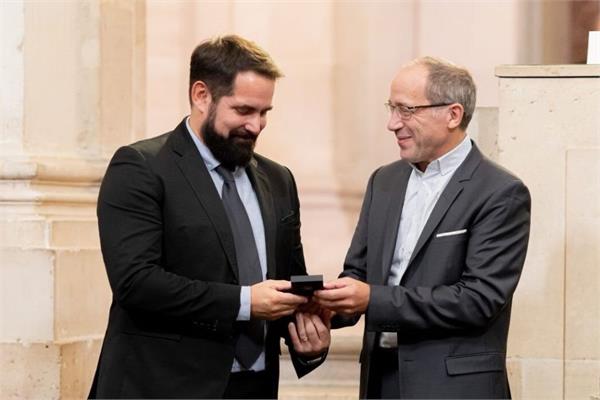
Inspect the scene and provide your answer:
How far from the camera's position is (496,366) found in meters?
3.93

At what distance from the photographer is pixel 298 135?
6.80 m

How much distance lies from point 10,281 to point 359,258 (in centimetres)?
196

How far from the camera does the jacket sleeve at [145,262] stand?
12.4 feet

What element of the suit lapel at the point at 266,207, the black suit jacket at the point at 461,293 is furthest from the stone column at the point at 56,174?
the black suit jacket at the point at 461,293

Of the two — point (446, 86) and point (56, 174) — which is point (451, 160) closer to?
point (446, 86)

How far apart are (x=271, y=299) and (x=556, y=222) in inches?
70.2

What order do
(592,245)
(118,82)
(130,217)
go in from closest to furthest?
1. (130,217)
2. (592,245)
3. (118,82)

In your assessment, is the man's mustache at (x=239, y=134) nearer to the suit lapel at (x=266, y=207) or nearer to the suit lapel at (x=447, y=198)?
the suit lapel at (x=266, y=207)

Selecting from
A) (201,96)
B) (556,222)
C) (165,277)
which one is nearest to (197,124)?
(201,96)

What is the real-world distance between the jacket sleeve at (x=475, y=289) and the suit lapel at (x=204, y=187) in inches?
18.9

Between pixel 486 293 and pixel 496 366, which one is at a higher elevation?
pixel 486 293

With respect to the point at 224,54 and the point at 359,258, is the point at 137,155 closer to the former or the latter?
the point at 224,54

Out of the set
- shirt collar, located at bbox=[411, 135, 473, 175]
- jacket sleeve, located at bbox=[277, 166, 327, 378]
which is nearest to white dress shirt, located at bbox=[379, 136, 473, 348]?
shirt collar, located at bbox=[411, 135, 473, 175]

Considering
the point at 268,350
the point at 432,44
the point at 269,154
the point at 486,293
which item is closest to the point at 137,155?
the point at 268,350
